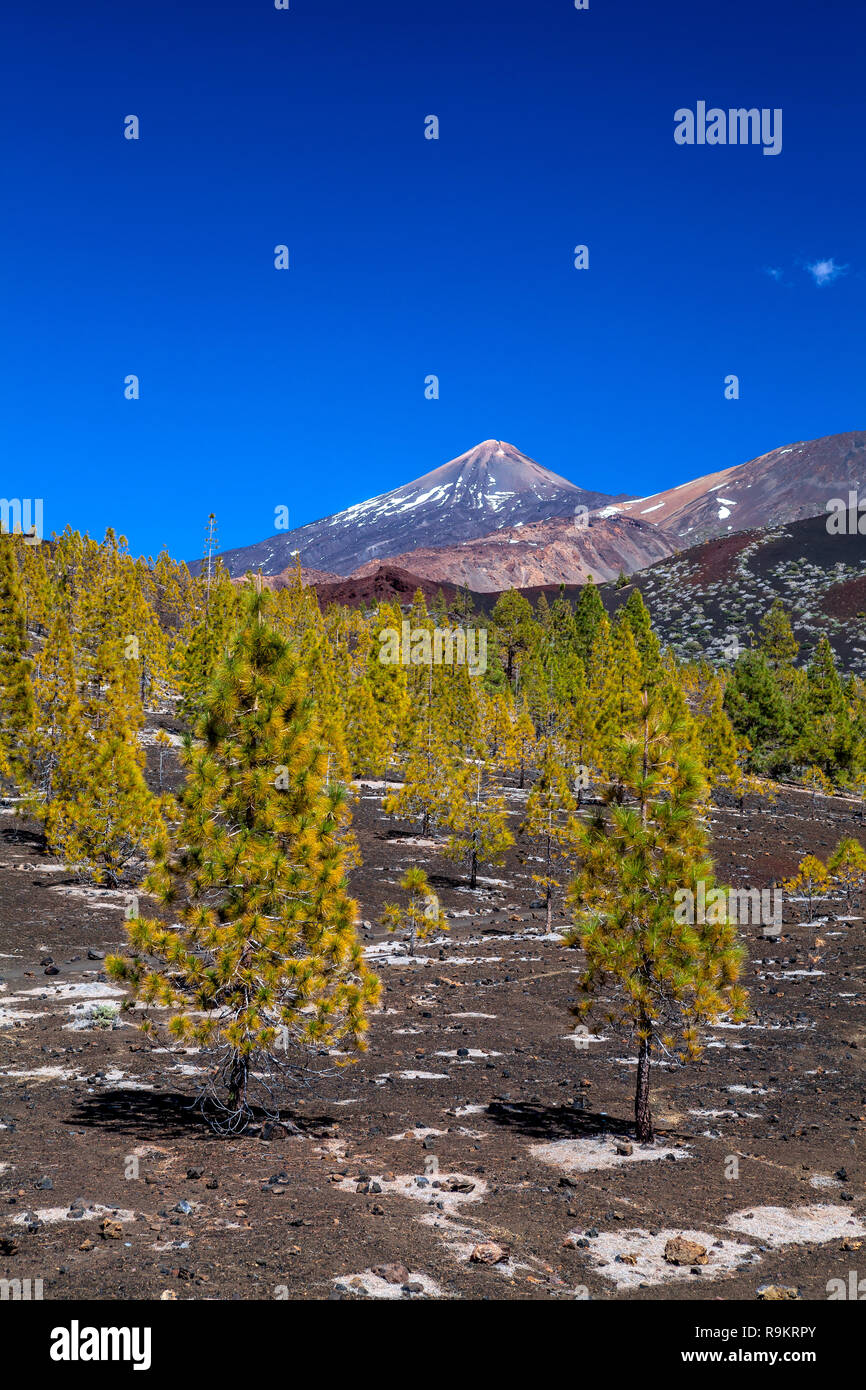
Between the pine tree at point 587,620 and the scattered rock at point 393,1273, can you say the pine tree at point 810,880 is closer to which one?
the scattered rock at point 393,1273

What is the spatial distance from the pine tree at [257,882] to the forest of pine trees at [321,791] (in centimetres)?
2

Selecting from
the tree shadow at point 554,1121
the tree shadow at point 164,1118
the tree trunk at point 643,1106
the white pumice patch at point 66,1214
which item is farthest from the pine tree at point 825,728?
the white pumice patch at point 66,1214

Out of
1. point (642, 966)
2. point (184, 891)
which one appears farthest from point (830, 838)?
point (184, 891)

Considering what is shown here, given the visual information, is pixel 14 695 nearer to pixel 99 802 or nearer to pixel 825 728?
pixel 99 802

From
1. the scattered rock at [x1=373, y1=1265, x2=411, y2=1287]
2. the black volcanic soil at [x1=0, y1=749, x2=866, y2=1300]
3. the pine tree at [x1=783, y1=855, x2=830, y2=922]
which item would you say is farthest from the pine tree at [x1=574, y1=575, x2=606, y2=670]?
the scattered rock at [x1=373, y1=1265, x2=411, y2=1287]

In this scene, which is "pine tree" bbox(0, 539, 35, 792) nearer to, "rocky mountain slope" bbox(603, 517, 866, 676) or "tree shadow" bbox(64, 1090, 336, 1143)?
"tree shadow" bbox(64, 1090, 336, 1143)

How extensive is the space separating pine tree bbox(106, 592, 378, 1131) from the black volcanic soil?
57.3 inches

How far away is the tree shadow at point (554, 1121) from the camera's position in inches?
428

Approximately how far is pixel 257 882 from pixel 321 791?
3.90 ft

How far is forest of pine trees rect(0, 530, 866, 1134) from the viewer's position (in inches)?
373

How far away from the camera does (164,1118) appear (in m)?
10.5

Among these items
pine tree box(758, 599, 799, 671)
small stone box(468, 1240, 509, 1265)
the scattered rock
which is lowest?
small stone box(468, 1240, 509, 1265)
